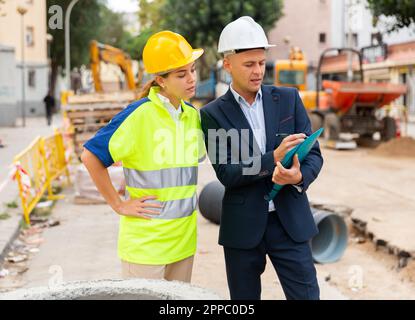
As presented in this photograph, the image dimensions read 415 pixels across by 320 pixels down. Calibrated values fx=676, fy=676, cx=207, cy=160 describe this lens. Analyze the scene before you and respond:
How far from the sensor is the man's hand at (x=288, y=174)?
2.83m

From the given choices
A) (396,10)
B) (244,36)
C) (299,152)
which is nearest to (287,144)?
(299,152)

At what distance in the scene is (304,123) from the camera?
3.10 metres

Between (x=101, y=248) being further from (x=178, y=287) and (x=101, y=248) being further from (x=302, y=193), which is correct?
(x=178, y=287)

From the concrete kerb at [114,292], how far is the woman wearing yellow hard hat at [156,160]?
64 centimetres

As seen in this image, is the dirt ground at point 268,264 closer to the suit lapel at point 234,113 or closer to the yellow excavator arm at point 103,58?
the suit lapel at point 234,113

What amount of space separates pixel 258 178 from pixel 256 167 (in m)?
0.05

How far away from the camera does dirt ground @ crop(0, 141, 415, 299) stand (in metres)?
5.72

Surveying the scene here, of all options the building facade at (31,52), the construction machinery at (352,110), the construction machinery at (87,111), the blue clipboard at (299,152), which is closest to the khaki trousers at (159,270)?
the blue clipboard at (299,152)

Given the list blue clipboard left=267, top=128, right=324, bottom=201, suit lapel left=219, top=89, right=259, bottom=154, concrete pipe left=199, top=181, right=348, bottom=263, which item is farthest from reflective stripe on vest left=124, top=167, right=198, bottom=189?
concrete pipe left=199, top=181, right=348, bottom=263

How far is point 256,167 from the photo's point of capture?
2938mm

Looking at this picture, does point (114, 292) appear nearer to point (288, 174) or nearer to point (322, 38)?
point (288, 174)

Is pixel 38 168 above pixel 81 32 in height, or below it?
below

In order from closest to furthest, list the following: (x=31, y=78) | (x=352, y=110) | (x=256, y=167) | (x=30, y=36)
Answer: (x=256, y=167) < (x=352, y=110) < (x=30, y=36) < (x=31, y=78)

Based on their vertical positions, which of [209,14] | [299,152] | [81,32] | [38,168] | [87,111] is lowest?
[38,168]
